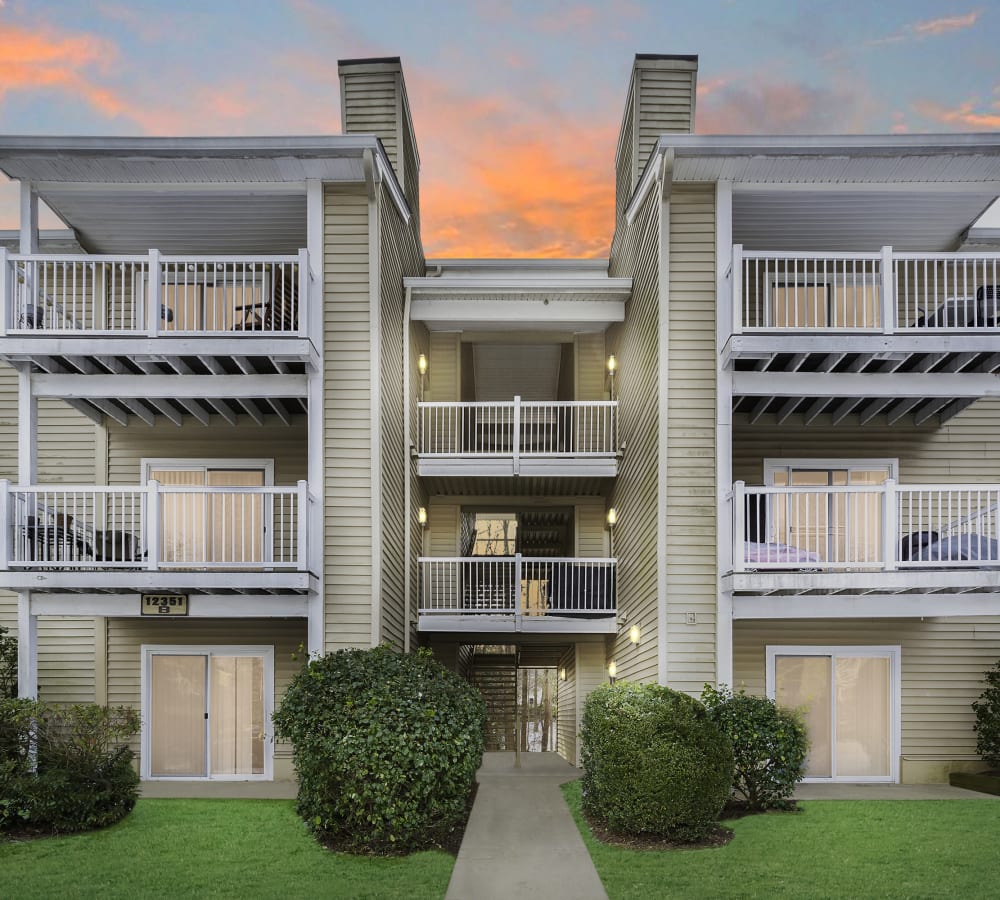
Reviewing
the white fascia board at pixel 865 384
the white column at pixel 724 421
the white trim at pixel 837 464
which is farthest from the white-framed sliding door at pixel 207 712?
the white trim at pixel 837 464

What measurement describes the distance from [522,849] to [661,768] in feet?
5.50

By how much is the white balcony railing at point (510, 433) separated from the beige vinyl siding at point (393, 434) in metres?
0.96

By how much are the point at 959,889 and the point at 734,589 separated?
13.9ft

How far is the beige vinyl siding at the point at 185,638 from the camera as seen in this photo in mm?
14438

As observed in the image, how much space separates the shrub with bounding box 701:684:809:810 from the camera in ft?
36.0

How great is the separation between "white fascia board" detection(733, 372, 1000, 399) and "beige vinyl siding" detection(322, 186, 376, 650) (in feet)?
16.3

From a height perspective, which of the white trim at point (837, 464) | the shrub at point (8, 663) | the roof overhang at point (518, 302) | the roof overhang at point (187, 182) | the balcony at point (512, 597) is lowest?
the shrub at point (8, 663)

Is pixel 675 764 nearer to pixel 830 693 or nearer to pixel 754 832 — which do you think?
pixel 754 832

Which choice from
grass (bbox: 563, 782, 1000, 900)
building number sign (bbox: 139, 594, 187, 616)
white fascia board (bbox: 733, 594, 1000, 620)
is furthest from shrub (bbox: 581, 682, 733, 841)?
building number sign (bbox: 139, 594, 187, 616)

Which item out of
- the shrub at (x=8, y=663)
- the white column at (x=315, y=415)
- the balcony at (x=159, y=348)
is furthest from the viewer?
the shrub at (x=8, y=663)

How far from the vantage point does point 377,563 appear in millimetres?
12453

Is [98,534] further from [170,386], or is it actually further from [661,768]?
[661,768]

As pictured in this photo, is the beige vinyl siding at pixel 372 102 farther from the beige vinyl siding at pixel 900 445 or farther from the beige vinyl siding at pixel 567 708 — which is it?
the beige vinyl siding at pixel 567 708

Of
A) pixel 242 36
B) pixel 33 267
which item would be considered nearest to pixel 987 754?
pixel 33 267
